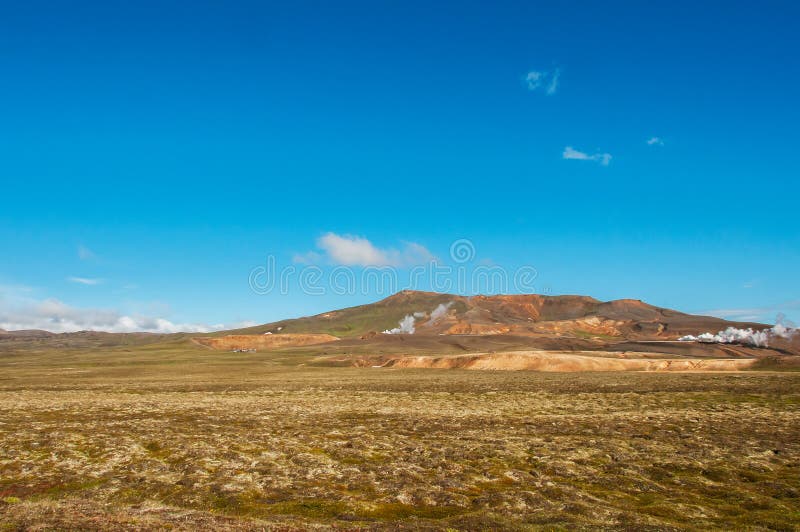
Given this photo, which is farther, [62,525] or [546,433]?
[546,433]

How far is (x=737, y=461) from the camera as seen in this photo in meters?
20.0

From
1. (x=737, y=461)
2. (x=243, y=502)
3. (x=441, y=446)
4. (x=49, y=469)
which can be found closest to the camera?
(x=243, y=502)

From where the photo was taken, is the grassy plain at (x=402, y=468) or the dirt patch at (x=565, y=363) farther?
the dirt patch at (x=565, y=363)

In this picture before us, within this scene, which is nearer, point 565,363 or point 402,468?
point 402,468

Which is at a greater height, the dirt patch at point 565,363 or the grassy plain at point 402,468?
the grassy plain at point 402,468

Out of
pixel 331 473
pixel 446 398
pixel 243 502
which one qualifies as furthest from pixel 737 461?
pixel 446 398

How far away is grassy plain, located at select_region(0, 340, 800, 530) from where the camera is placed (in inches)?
527

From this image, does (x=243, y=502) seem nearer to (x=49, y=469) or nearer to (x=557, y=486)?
(x=49, y=469)

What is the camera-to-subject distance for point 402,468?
18828 millimetres

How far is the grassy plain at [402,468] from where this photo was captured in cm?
1338

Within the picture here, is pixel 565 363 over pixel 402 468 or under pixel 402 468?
under

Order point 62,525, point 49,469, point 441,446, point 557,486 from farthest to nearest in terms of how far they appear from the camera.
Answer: point 441,446
point 49,469
point 557,486
point 62,525

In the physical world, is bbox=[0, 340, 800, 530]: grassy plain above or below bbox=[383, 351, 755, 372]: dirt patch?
above

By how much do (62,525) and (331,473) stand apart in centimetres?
856
